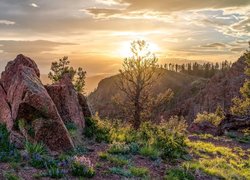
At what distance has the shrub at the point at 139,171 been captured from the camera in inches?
456

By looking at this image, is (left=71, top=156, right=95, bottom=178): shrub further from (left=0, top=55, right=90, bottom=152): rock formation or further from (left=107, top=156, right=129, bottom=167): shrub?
(left=0, top=55, right=90, bottom=152): rock formation

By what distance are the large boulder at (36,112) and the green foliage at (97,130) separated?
313 cm

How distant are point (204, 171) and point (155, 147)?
2.58 meters

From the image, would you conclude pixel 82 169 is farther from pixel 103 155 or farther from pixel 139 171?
pixel 103 155

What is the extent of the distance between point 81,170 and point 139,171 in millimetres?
A: 1905

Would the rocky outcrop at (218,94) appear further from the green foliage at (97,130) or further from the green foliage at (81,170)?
the green foliage at (81,170)

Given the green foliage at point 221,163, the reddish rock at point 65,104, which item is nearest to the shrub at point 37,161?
the green foliage at point 221,163

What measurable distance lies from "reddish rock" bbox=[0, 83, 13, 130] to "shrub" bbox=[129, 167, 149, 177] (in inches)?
Answer: 187

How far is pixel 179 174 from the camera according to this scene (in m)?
12.2

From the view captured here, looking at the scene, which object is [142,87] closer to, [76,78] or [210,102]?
[76,78]

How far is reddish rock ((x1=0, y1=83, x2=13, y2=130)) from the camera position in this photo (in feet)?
46.1

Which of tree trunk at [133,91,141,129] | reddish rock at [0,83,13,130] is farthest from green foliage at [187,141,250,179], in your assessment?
tree trunk at [133,91,141,129]

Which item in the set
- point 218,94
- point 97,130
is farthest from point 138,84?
point 218,94

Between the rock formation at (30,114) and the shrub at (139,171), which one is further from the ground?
the rock formation at (30,114)
